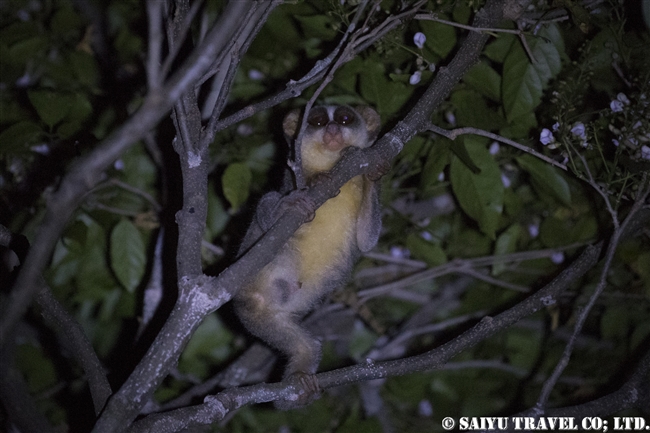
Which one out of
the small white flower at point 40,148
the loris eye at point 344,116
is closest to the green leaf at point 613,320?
the loris eye at point 344,116

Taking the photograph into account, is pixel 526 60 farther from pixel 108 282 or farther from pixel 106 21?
pixel 106 21

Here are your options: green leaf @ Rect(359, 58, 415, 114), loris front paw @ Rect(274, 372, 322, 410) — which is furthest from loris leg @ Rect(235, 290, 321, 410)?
green leaf @ Rect(359, 58, 415, 114)

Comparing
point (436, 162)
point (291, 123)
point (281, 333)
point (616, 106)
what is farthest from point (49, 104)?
point (616, 106)

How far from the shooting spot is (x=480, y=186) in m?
3.62

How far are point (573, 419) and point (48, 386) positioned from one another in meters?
4.86

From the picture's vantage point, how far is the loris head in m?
3.94

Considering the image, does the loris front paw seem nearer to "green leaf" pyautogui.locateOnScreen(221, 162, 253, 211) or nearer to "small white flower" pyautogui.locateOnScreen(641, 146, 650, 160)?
"green leaf" pyautogui.locateOnScreen(221, 162, 253, 211)

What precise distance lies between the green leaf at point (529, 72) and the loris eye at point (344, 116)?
1099 millimetres

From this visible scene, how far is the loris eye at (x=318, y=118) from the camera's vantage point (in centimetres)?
402

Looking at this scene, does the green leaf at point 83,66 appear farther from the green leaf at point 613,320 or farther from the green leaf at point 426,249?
the green leaf at point 613,320

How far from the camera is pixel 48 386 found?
5.57 metres

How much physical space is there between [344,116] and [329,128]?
21 centimetres

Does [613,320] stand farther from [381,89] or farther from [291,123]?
[291,123]

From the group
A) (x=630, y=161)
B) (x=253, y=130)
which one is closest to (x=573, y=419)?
(x=630, y=161)
